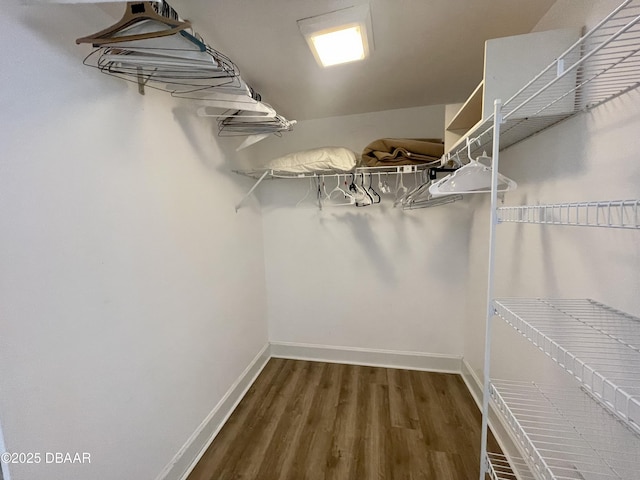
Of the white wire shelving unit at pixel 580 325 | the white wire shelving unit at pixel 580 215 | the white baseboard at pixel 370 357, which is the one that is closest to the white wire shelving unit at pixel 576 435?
the white wire shelving unit at pixel 580 325

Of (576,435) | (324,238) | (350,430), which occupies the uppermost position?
(324,238)

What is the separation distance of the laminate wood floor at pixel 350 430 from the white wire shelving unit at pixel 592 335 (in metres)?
1.03

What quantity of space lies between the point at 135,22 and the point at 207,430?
6.88ft

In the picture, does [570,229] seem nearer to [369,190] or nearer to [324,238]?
[369,190]

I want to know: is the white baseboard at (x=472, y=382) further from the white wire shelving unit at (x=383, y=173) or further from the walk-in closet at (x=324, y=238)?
the white wire shelving unit at (x=383, y=173)

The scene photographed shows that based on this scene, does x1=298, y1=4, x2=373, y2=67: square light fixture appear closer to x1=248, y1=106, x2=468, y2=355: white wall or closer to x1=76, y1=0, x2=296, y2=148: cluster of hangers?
x1=76, y1=0, x2=296, y2=148: cluster of hangers

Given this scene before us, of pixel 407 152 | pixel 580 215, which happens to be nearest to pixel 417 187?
pixel 407 152

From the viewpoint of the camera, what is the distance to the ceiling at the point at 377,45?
3.81ft

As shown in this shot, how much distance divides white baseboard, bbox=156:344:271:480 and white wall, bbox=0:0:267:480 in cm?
5

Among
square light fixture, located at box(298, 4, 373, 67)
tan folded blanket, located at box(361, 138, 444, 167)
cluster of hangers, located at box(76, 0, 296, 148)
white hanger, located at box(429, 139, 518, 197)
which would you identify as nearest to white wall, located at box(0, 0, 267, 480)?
cluster of hangers, located at box(76, 0, 296, 148)

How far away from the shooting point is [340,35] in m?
1.31

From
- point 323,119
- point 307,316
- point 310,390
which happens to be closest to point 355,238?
point 307,316

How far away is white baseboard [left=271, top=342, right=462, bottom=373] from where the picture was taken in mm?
2393

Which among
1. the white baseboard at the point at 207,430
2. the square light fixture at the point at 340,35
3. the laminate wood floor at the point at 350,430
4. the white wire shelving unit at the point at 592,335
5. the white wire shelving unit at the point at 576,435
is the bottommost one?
the laminate wood floor at the point at 350,430
